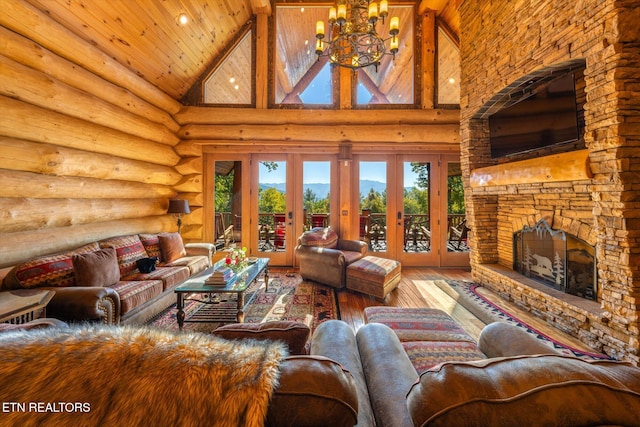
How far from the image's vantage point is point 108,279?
115 inches

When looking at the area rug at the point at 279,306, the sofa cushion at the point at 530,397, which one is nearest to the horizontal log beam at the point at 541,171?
the sofa cushion at the point at 530,397

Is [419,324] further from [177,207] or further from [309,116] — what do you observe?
[177,207]

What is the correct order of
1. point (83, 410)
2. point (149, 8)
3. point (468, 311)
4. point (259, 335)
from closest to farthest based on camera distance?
point (83, 410) < point (259, 335) < point (468, 311) < point (149, 8)

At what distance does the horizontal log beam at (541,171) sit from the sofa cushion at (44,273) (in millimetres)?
5136

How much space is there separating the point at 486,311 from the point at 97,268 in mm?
4626

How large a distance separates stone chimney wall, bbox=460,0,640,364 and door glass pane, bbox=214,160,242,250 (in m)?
4.61

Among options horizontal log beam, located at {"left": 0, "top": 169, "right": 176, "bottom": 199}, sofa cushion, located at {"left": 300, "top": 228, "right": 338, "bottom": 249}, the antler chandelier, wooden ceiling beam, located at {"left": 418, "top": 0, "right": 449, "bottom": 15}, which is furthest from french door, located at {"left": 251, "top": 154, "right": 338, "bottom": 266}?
wooden ceiling beam, located at {"left": 418, "top": 0, "right": 449, "bottom": 15}

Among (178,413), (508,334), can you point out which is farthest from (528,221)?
(178,413)

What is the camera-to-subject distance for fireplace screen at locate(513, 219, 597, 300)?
2744mm

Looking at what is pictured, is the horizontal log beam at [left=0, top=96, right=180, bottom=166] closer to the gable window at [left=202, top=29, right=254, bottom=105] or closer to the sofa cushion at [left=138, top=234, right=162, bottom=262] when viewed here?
the sofa cushion at [left=138, top=234, right=162, bottom=262]

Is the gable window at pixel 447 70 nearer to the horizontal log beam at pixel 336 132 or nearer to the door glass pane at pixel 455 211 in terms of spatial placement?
the horizontal log beam at pixel 336 132

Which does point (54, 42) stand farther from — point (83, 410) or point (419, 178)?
point (419, 178)

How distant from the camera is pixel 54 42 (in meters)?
2.76

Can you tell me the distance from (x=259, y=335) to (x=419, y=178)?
531 centimetres
